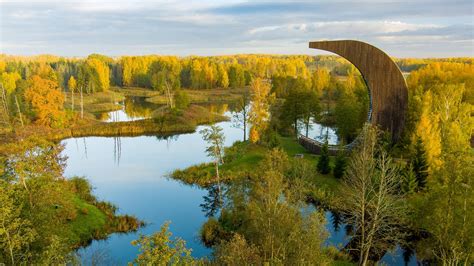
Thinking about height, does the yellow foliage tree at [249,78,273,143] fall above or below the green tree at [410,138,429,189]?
above

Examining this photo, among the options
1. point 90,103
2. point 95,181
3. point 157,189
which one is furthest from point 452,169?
point 90,103

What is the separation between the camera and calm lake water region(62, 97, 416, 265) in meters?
21.9

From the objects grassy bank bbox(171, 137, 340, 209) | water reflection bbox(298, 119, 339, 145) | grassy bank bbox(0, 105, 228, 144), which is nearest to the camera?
grassy bank bbox(171, 137, 340, 209)

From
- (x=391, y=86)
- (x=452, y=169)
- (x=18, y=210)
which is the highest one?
(x=391, y=86)

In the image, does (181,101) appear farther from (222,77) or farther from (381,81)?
(222,77)

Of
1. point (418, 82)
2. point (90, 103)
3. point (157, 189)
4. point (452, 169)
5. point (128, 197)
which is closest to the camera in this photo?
point (452, 169)

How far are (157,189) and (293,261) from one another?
20231 millimetres

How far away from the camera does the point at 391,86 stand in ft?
104

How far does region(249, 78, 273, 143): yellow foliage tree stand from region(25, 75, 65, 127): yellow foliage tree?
27658mm

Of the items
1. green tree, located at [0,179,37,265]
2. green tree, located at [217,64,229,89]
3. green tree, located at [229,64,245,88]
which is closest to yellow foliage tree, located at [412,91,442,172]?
green tree, located at [0,179,37,265]

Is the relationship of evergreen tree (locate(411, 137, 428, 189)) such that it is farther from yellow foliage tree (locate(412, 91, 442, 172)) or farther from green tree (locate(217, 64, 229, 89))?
green tree (locate(217, 64, 229, 89))

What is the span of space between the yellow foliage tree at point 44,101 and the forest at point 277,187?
175 mm

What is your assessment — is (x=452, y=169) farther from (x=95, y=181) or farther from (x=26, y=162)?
(x=95, y=181)

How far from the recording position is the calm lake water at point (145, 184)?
21906 millimetres
